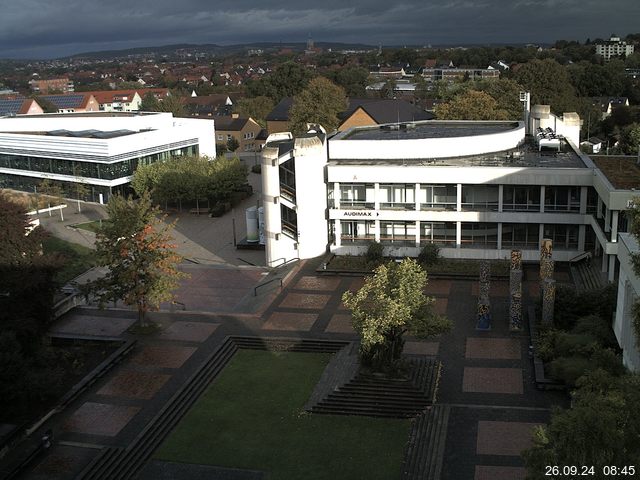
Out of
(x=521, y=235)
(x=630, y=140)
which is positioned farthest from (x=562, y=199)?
(x=630, y=140)

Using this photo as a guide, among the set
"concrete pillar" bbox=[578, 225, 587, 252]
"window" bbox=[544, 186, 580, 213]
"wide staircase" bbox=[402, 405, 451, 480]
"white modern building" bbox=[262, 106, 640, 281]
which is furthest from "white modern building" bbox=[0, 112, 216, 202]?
"wide staircase" bbox=[402, 405, 451, 480]

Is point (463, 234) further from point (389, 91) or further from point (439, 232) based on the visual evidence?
point (389, 91)

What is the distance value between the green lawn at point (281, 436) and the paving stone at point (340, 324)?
395cm

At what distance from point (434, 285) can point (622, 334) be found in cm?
1376

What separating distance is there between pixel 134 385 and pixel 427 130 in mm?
30792

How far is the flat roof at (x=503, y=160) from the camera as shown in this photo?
137ft

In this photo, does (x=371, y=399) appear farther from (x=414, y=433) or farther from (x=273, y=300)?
(x=273, y=300)

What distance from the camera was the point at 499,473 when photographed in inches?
827

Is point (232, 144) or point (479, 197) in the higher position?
point (479, 197)

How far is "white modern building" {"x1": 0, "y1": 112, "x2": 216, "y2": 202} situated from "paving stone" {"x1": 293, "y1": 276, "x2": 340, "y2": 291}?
97.4ft

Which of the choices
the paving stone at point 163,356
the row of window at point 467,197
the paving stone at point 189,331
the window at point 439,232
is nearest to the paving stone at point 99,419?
the paving stone at point 163,356

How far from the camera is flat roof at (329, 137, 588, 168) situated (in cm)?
4175

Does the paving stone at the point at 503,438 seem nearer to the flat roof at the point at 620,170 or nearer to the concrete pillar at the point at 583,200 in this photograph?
the flat roof at the point at 620,170

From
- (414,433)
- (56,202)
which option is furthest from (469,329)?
(56,202)
